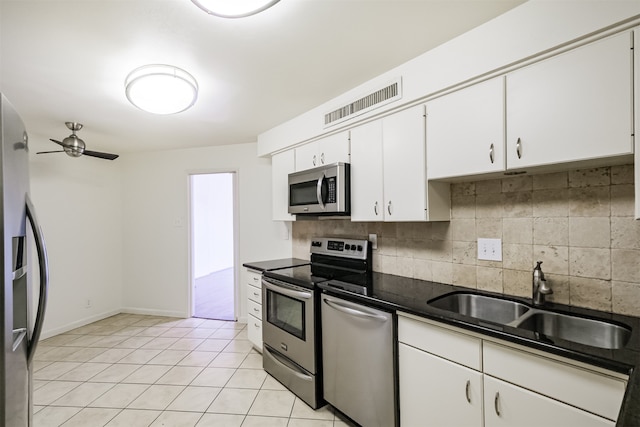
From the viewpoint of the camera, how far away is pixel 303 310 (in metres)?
2.23

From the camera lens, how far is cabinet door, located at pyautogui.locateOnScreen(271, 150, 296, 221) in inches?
121

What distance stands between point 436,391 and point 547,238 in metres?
1.02

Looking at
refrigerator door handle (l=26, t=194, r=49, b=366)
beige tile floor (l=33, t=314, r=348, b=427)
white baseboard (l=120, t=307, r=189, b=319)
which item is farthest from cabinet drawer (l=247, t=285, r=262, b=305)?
refrigerator door handle (l=26, t=194, r=49, b=366)

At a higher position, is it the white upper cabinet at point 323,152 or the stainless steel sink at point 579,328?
the white upper cabinet at point 323,152

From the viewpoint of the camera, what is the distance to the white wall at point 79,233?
3.55m

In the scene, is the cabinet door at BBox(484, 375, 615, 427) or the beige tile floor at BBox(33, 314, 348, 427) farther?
the beige tile floor at BBox(33, 314, 348, 427)

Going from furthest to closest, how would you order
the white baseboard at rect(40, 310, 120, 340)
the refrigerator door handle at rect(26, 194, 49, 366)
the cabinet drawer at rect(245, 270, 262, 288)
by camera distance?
the white baseboard at rect(40, 310, 120, 340) → the cabinet drawer at rect(245, 270, 262, 288) → the refrigerator door handle at rect(26, 194, 49, 366)

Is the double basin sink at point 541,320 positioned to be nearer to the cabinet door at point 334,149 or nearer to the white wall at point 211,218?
the cabinet door at point 334,149

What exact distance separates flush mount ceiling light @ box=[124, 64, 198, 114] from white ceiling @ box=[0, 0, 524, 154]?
0.05 m

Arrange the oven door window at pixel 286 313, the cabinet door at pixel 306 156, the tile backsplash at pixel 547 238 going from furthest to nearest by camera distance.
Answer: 1. the cabinet door at pixel 306 156
2. the oven door window at pixel 286 313
3. the tile backsplash at pixel 547 238

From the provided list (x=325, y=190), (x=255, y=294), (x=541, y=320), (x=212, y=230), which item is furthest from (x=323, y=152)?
(x=212, y=230)

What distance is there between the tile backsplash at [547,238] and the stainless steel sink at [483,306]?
10 cm

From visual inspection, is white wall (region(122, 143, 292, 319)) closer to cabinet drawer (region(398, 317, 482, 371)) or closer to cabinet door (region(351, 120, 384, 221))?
cabinet door (region(351, 120, 384, 221))

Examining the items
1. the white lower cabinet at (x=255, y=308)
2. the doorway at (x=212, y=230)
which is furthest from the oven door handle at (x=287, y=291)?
the doorway at (x=212, y=230)
